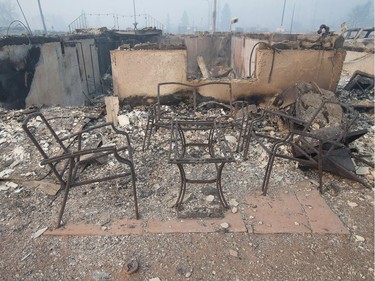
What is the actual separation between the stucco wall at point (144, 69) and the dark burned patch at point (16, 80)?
2711 millimetres

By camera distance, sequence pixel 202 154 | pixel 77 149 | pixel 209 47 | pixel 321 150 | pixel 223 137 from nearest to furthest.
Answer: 1. pixel 321 150
2. pixel 223 137
3. pixel 77 149
4. pixel 202 154
5. pixel 209 47

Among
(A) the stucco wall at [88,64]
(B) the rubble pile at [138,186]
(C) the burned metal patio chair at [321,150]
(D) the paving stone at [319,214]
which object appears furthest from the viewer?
(A) the stucco wall at [88,64]

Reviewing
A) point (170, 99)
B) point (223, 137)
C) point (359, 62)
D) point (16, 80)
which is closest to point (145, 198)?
point (223, 137)

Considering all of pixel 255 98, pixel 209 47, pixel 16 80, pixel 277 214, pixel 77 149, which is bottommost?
pixel 277 214

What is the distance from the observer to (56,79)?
8047 millimetres

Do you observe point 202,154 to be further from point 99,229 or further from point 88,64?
point 88,64

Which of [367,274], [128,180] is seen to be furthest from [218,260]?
[128,180]

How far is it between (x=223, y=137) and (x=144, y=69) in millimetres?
2527

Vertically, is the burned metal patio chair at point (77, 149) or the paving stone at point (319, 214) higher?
the burned metal patio chair at point (77, 149)

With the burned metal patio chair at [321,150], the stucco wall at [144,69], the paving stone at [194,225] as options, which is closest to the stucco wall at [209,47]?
the stucco wall at [144,69]

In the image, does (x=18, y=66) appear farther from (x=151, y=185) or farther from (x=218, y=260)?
(x=218, y=260)

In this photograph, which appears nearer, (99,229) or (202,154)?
(99,229)

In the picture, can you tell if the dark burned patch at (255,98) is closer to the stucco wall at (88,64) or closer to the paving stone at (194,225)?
the paving stone at (194,225)

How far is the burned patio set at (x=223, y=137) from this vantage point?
295cm
